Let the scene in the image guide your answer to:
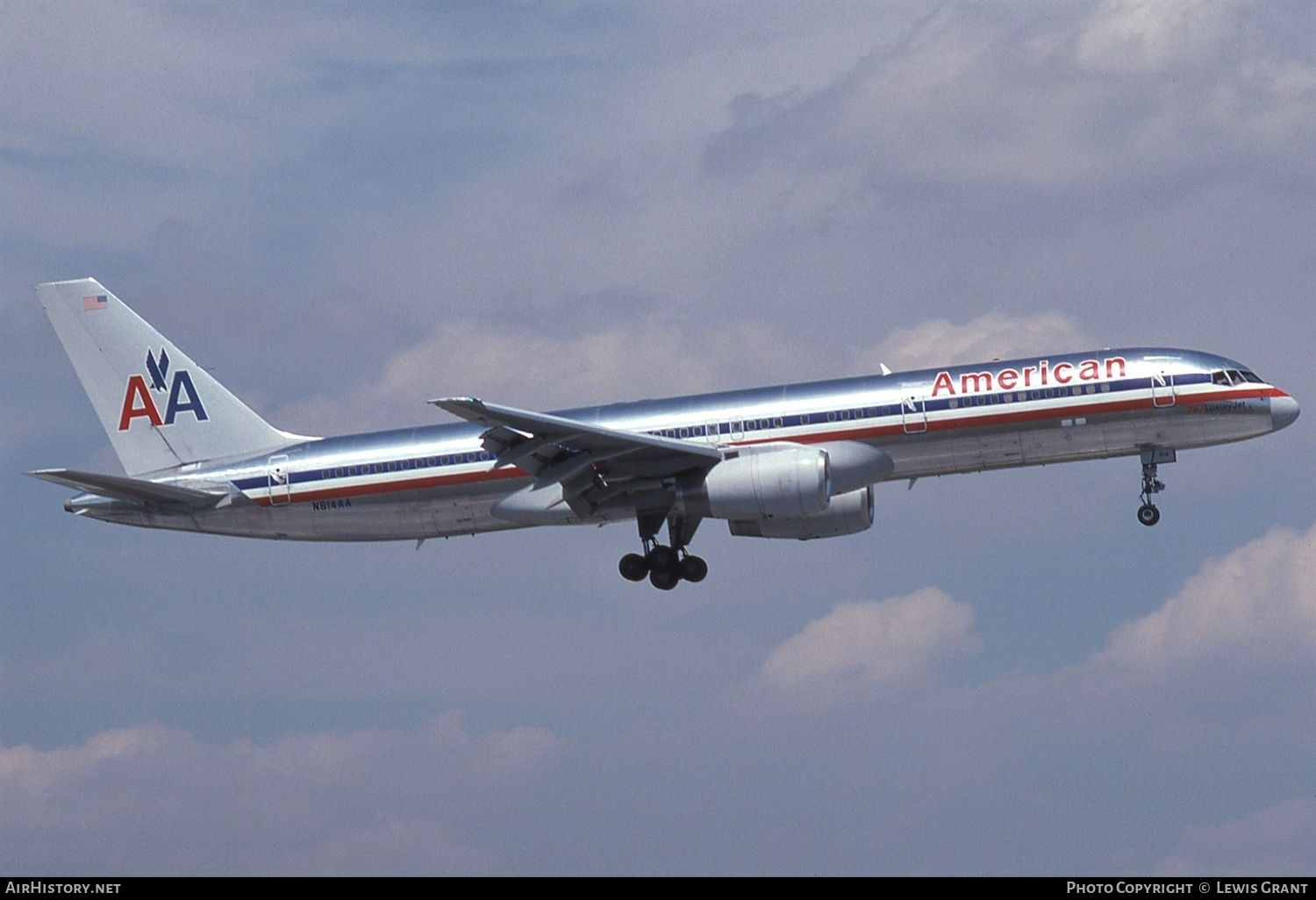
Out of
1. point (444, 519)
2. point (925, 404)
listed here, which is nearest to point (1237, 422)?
point (925, 404)

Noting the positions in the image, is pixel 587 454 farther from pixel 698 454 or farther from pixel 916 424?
pixel 916 424

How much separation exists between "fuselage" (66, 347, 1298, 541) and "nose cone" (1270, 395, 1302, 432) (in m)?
0.03

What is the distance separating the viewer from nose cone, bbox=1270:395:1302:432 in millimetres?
41281

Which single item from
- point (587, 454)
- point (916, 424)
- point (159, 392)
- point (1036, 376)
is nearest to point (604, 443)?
point (587, 454)

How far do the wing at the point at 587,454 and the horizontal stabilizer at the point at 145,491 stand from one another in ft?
30.3

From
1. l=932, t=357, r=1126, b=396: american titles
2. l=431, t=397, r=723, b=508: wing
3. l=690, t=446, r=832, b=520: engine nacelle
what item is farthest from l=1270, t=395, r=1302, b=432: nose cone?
l=431, t=397, r=723, b=508: wing

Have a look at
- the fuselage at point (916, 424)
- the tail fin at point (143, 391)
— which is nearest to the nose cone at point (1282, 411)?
the fuselage at point (916, 424)

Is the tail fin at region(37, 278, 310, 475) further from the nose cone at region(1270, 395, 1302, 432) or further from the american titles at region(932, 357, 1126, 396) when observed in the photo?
the nose cone at region(1270, 395, 1302, 432)

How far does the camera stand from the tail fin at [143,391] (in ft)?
162

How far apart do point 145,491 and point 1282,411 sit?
30.9 metres

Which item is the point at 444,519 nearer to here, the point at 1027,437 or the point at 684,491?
the point at 684,491

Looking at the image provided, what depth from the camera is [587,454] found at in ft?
138

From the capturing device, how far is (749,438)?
4253 centimetres

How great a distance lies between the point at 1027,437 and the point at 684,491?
8915 millimetres
